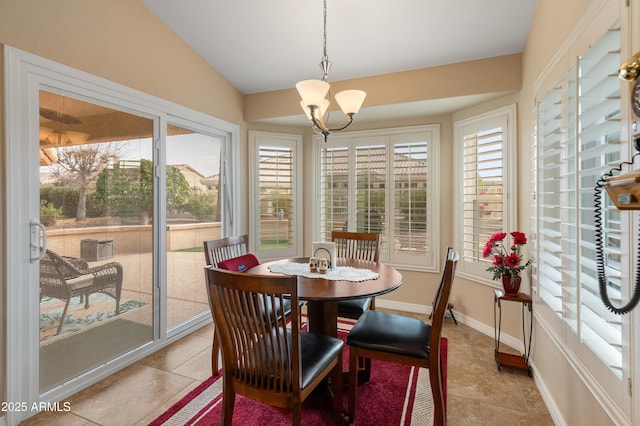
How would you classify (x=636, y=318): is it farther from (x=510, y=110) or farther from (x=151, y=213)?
(x=151, y=213)

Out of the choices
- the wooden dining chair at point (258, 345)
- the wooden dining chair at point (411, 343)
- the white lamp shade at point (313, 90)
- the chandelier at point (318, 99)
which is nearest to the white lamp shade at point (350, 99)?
the chandelier at point (318, 99)

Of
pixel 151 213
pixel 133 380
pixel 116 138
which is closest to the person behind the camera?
pixel 133 380

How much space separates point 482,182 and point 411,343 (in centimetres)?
205

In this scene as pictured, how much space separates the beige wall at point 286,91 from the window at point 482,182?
0.38 feet

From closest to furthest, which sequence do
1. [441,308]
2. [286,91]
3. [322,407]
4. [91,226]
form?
1. [441,308]
2. [322,407]
3. [91,226]
4. [286,91]

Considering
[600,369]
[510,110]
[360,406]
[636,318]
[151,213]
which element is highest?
[510,110]

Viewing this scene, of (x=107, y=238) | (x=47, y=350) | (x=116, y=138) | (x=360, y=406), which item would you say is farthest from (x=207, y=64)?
(x=360, y=406)

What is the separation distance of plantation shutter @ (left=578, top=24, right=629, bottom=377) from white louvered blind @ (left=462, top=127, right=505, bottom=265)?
4.78ft

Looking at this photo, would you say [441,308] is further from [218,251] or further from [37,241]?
[37,241]

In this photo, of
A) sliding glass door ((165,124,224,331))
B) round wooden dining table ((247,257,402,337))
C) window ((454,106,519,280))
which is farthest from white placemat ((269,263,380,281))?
window ((454,106,519,280))

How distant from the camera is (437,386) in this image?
5.51 ft

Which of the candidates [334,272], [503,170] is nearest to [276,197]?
[334,272]

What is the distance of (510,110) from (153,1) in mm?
3230

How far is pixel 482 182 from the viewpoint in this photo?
10.3 feet
